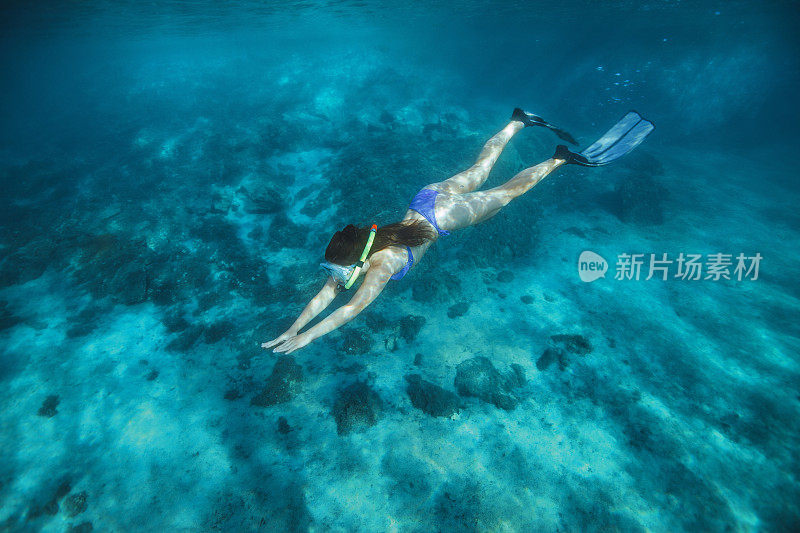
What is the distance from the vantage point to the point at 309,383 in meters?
5.23

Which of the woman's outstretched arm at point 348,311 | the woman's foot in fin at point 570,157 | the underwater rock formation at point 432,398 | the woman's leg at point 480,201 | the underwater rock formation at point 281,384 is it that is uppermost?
the woman's foot in fin at point 570,157

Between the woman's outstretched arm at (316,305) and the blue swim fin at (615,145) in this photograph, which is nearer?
the woman's outstretched arm at (316,305)

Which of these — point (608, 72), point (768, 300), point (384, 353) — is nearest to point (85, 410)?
point (384, 353)

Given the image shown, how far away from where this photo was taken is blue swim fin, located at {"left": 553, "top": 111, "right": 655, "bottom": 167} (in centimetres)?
607

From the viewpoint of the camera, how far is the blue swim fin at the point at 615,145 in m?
6.07

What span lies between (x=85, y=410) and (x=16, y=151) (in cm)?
2529

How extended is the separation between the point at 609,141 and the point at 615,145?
0.28m

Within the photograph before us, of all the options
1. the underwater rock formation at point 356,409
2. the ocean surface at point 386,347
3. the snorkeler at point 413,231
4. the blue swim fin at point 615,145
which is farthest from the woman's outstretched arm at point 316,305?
the blue swim fin at point 615,145

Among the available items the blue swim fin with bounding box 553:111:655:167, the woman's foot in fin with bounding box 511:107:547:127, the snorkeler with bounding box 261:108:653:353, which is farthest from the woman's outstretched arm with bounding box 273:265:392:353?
the woman's foot in fin with bounding box 511:107:547:127

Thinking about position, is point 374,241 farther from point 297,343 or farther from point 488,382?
point 488,382

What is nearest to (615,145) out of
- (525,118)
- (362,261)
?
(525,118)

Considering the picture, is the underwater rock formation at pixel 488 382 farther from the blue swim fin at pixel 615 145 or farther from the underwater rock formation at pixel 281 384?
the blue swim fin at pixel 615 145

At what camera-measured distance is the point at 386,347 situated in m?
5.92

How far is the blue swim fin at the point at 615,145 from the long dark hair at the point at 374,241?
3.78 m
